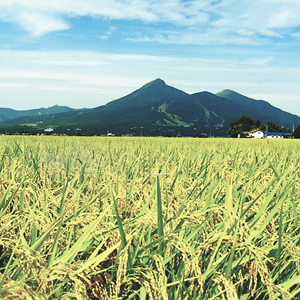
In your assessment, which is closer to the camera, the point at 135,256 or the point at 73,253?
the point at 73,253

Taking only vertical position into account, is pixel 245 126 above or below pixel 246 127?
above

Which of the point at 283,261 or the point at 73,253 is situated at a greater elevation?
the point at 73,253

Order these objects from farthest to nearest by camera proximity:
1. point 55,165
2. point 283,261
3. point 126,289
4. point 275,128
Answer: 1. point 275,128
2. point 55,165
3. point 283,261
4. point 126,289

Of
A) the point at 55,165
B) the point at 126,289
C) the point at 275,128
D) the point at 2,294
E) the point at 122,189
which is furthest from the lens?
the point at 275,128

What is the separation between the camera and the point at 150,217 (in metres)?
1.50

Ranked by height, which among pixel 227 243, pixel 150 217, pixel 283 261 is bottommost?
pixel 283 261

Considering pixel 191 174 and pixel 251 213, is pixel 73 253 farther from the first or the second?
pixel 191 174

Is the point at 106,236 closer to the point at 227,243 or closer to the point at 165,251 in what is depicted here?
the point at 165,251

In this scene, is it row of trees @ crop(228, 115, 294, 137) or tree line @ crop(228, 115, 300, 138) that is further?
row of trees @ crop(228, 115, 294, 137)

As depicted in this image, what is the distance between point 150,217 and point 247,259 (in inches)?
17.6

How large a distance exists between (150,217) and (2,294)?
665 millimetres

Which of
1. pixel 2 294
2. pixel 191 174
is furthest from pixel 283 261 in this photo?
pixel 191 174

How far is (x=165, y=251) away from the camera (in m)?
1.50

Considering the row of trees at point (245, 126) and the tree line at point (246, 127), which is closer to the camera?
the tree line at point (246, 127)
